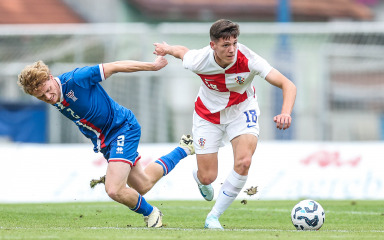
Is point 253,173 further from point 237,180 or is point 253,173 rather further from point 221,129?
point 237,180

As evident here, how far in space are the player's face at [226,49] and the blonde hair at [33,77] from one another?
6.12ft

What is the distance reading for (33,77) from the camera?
29.3 feet

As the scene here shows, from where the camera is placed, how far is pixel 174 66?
19.2 meters

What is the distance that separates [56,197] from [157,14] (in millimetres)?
19440

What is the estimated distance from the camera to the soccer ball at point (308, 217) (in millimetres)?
9258

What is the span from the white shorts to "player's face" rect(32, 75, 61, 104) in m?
1.88

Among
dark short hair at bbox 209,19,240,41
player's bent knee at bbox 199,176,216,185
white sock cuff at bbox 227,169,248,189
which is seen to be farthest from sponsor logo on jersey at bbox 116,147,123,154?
dark short hair at bbox 209,19,240,41

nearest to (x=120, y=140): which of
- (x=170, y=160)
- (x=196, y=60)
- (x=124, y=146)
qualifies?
(x=124, y=146)

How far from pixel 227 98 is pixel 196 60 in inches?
Result: 25.5

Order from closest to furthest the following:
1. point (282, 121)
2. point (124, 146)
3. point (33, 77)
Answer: point (282, 121), point (33, 77), point (124, 146)

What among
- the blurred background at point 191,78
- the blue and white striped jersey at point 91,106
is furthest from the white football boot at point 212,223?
the blurred background at point 191,78

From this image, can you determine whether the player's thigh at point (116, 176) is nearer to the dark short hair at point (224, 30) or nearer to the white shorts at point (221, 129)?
the white shorts at point (221, 129)

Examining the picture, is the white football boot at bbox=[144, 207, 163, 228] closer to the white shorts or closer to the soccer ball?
the white shorts

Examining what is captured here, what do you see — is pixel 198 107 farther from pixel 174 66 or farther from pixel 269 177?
pixel 174 66
